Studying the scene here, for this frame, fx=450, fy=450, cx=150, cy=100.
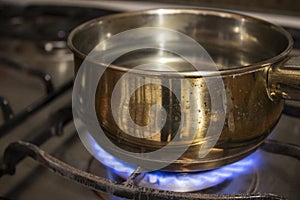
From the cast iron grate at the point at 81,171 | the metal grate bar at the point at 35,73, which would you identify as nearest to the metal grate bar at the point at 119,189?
the cast iron grate at the point at 81,171

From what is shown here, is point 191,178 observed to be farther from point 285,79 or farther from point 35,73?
point 35,73

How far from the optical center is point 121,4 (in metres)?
0.79

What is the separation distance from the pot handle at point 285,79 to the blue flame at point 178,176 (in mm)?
97

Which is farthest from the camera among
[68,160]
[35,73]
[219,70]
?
[35,73]

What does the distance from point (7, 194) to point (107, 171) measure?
0.32 feet

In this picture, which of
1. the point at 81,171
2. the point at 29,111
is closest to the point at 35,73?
the point at 29,111

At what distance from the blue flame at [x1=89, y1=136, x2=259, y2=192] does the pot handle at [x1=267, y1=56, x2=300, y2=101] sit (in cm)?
10

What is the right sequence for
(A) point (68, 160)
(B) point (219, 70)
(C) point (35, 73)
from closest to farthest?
(B) point (219, 70) < (A) point (68, 160) < (C) point (35, 73)

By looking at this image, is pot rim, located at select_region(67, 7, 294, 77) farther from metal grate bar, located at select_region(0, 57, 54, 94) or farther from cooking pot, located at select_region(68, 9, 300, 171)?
metal grate bar, located at select_region(0, 57, 54, 94)

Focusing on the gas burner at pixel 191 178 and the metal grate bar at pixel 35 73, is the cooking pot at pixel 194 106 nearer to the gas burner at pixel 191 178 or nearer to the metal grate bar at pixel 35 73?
the gas burner at pixel 191 178

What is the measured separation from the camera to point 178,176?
1.40 feet

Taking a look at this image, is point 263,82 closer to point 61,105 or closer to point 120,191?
point 120,191

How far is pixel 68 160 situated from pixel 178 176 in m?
0.12

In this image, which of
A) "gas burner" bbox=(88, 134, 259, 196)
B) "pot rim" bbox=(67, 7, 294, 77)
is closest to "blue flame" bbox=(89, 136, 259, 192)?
"gas burner" bbox=(88, 134, 259, 196)
